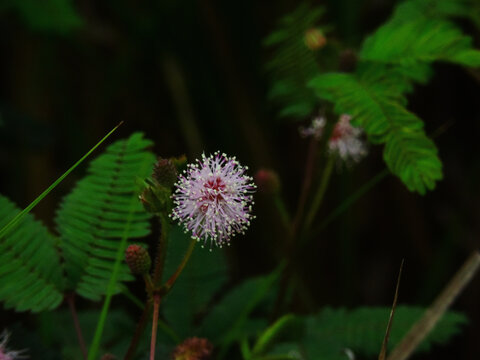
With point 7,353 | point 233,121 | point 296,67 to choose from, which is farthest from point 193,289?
point 233,121

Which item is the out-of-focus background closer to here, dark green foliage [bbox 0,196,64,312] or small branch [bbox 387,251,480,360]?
small branch [bbox 387,251,480,360]

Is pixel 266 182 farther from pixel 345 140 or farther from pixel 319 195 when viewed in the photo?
pixel 345 140

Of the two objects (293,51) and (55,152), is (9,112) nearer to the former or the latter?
(55,152)

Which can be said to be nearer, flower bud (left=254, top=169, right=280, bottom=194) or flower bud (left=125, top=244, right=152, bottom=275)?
flower bud (left=125, top=244, right=152, bottom=275)

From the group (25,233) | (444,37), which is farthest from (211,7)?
(25,233)

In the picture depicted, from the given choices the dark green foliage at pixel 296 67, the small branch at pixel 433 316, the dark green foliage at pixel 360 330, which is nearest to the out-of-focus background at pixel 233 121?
the dark green foliage at pixel 296 67

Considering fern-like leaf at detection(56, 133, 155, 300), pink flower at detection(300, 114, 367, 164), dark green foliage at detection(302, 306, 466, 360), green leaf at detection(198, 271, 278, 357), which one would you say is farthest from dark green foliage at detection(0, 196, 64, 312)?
pink flower at detection(300, 114, 367, 164)

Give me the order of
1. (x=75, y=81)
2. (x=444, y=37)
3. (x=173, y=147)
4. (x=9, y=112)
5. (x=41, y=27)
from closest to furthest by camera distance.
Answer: (x=444, y=37)
(x=41, y=27)
(x=9, y=112)
(x=173, y=147)
(x=75, y=81)
